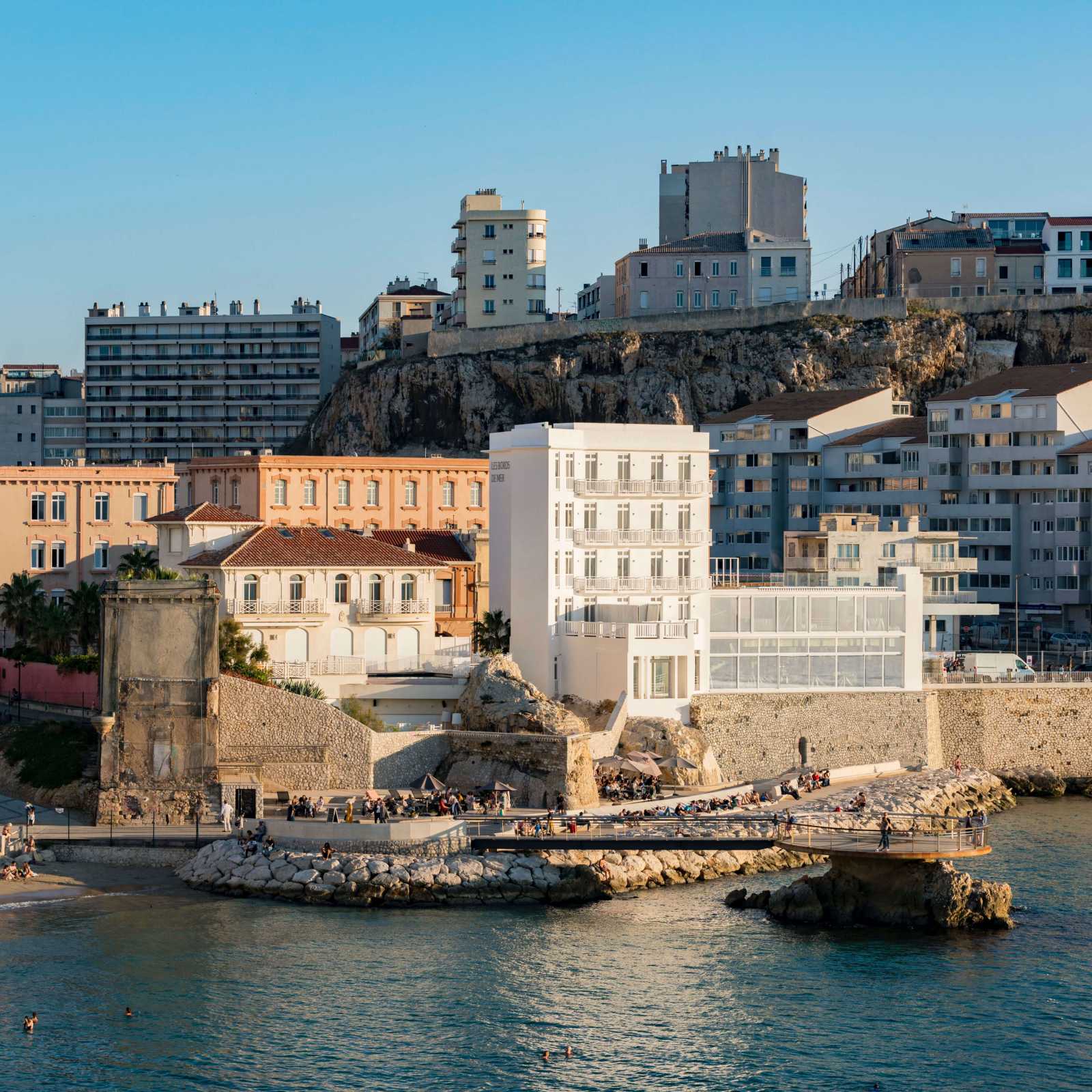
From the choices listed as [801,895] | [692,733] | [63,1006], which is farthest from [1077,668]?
[63,1006]

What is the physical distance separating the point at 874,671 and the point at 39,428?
95.5 m

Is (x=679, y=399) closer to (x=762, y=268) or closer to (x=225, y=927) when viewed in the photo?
(x=762, y=268)

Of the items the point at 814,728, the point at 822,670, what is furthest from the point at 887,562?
the point at 814,728

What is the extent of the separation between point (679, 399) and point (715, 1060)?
84.3 m

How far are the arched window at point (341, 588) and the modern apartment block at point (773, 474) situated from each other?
43.3m

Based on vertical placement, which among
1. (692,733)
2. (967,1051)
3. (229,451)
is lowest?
(967,1051)

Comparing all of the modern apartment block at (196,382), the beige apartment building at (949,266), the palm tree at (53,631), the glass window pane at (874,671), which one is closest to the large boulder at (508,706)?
the glass window pane at (874,671)

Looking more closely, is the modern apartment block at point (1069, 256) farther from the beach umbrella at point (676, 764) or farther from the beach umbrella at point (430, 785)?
the beach umbrella at point (430, 785)

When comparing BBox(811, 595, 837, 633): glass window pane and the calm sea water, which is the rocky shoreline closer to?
the calm sea water

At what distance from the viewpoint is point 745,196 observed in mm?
139000

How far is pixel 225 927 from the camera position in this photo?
5169cm

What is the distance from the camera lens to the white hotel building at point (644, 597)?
69375 millimetres

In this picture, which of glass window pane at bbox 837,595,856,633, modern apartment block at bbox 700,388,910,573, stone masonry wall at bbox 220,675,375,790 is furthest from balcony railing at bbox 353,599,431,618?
modern apartment block at bbox 700,388,910,573

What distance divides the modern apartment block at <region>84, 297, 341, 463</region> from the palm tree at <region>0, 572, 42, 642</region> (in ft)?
250
